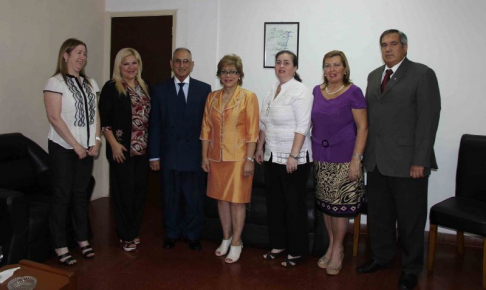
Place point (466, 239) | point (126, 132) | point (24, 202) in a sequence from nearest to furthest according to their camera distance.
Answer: point (24, 202) < point (126, 132) < point (466, 239)

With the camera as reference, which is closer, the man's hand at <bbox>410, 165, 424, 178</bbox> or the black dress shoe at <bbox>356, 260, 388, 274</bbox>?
the man's hand at <bbox>410, 165, 424, 178</bbox>

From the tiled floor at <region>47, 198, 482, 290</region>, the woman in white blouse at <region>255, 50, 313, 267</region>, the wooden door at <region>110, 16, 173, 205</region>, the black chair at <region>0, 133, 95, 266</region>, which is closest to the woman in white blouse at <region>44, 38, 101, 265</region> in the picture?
the black chair at <region>0, 133, 95, 266</region>

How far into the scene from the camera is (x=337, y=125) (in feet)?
8.87

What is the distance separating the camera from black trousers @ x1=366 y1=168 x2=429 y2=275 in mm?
2645

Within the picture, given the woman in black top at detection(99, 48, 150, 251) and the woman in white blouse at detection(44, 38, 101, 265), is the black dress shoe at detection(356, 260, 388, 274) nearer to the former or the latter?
the woman in black top at detection(99, 48, 150, 251)

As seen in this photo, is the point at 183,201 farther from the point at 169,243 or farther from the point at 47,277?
the point at 47,277

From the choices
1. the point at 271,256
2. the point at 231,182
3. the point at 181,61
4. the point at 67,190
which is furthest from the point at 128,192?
the point at 271,256

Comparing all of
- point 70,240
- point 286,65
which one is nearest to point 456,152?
point 286,65

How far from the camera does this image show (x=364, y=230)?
3857 millimetres

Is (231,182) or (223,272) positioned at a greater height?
(231,182)

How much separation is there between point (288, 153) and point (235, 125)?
1.38 ft

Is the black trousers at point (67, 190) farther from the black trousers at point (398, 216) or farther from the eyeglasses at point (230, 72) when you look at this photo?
the black trousers at point (398, 216)

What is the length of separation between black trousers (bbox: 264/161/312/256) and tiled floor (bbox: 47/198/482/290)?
21 cm

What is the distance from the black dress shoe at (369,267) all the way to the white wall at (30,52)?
10.0 feet
